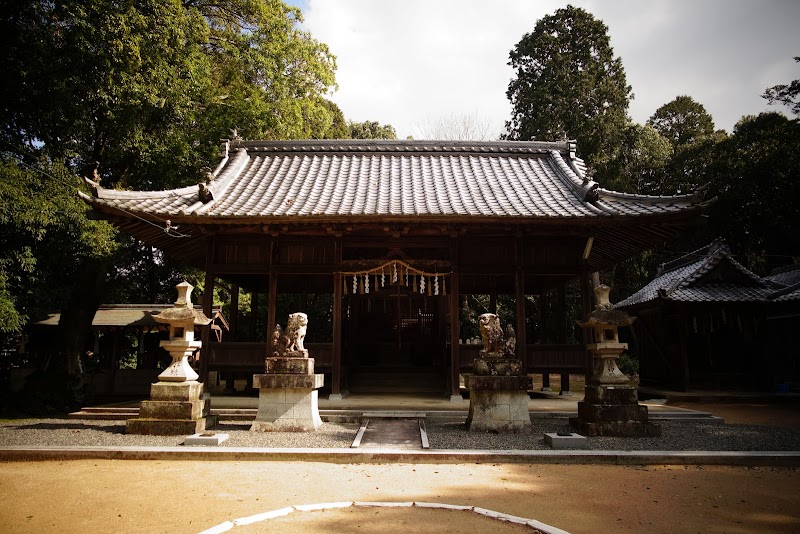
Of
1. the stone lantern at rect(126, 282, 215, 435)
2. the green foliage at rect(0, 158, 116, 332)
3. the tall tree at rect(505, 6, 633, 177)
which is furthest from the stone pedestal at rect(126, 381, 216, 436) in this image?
the tall tree at rect(505, 6, 633, 177)

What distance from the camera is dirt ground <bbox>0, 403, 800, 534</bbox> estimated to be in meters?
4.46

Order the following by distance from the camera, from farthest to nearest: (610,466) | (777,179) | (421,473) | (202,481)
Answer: (777,179)
(610,466)
(421,473)
(202,481)

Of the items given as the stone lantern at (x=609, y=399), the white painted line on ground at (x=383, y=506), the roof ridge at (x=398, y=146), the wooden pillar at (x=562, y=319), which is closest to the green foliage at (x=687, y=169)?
the roof ridge at (x=398, y=146)

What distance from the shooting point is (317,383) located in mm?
9219

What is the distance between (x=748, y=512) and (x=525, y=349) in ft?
21.8

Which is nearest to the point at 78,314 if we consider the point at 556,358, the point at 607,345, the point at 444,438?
the point at 444,438

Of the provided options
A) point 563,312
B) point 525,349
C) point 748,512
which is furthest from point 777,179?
point 748,512

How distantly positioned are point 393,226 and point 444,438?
5.16m

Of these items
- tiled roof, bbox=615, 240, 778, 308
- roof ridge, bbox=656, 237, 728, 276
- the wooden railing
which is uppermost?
roof ridge, bbox=656, 237, 728, 276

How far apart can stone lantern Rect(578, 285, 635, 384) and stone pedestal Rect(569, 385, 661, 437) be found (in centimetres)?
21

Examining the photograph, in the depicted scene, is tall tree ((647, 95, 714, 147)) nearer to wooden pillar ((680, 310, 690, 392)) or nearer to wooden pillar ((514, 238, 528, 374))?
wooden pillar ((680, 310, 690, 392))

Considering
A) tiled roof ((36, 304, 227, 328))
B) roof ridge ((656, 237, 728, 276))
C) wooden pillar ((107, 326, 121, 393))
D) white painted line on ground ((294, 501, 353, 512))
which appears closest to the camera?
white painted line on ground ((294, 501, 353, 512))

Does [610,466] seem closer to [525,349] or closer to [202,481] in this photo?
[525,349]

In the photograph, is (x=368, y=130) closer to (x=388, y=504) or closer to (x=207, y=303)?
(x=207, y=303)
